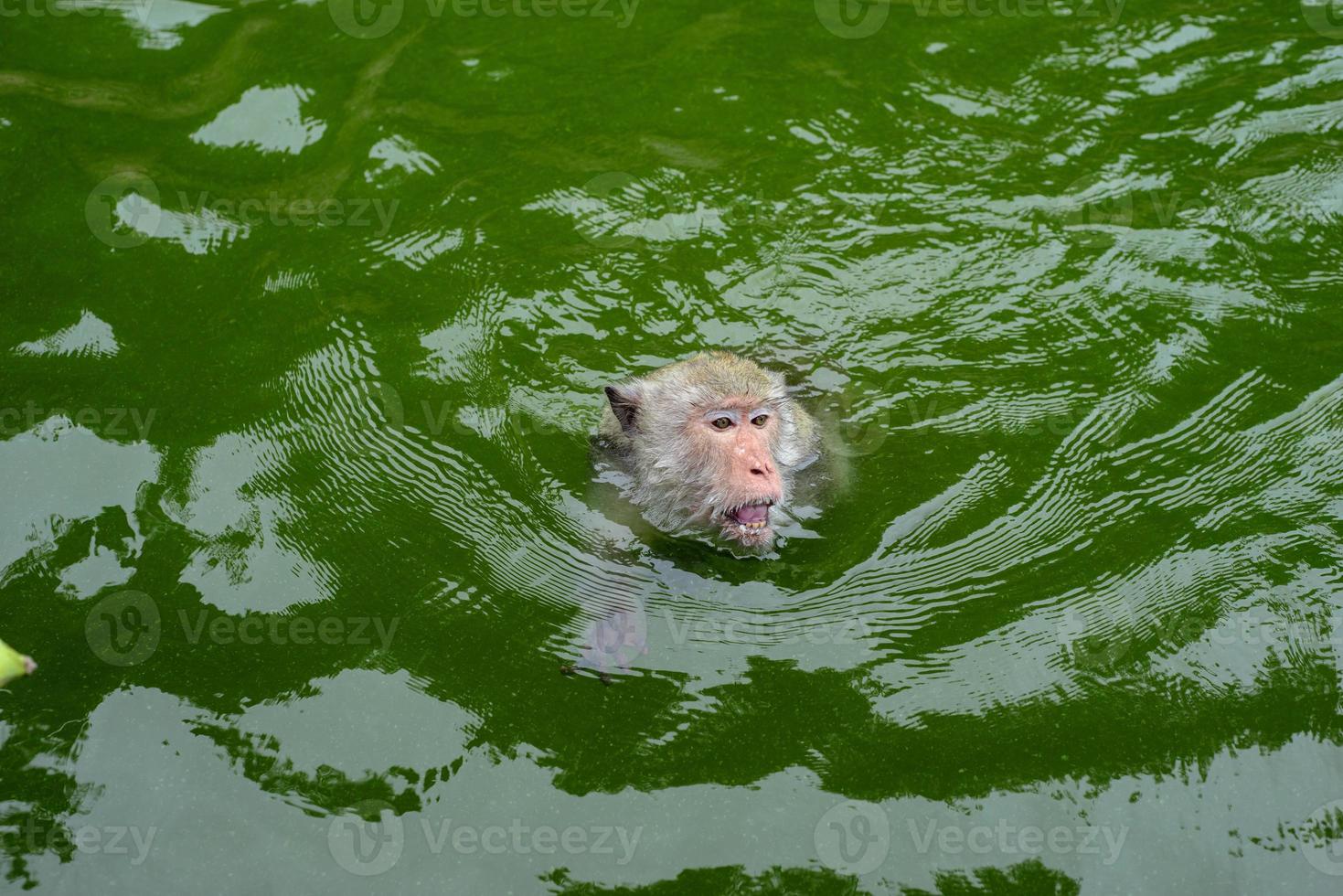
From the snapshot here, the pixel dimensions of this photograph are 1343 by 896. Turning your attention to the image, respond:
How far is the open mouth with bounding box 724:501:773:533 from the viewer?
17.4 feet

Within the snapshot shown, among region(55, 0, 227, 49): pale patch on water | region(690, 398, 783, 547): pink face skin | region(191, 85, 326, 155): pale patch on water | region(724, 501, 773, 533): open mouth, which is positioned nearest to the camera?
region(690, 398, 783, 547): pink face skin

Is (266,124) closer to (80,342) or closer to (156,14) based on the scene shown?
(156,14)

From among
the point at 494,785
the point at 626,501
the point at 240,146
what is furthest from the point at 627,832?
the point at 240,146

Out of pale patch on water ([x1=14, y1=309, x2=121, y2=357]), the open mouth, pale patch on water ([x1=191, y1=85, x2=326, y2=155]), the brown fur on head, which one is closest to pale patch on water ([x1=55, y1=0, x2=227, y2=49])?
pale patch on water ([x1=191, y1=85, x2=326, y2=155])

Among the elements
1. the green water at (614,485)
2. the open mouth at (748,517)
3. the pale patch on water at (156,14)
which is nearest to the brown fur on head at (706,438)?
the open mouth at (748,517)

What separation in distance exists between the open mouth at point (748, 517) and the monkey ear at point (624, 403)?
792 mm

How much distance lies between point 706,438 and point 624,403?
17.9 inches

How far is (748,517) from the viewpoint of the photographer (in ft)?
17.5

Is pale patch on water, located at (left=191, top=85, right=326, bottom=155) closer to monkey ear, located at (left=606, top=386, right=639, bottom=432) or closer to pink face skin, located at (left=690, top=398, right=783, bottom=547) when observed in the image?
monkey ear, located at (left=606, top=386, right=639, bottom=432)

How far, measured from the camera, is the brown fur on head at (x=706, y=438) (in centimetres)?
538

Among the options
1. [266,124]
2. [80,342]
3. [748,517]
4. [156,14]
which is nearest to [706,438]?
[748,517]

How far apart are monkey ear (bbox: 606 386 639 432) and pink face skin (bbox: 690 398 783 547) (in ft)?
1.07

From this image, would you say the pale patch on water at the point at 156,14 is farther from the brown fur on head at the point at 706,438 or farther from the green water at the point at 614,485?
the brown fur on head at the point at 706,438

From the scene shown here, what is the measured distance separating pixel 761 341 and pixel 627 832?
3.14 m
